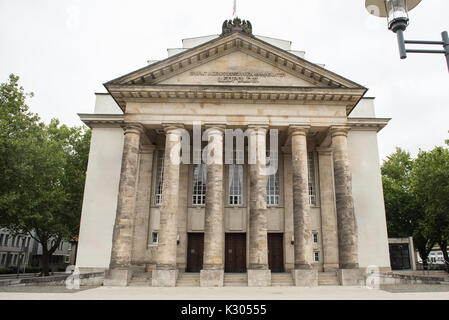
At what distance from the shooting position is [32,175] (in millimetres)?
24641

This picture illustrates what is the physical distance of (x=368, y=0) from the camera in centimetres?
709

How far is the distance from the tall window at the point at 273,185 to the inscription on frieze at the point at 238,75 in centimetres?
654

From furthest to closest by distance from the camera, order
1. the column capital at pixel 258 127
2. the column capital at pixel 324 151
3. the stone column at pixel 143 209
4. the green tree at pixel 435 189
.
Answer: the green tree at pixel 435 189, the column capital at pixel 324 151, the stone column at pixel 143 209, the column capital at pixel 258 127

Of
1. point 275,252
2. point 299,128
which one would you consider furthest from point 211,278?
point 299,128

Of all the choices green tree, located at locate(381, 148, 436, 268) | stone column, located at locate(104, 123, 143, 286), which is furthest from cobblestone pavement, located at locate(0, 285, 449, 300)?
green tree, located at locate(381, 148, 436, 268)

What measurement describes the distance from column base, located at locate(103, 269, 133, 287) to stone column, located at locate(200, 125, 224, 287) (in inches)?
175

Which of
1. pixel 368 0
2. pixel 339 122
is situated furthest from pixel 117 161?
pixel 368 0

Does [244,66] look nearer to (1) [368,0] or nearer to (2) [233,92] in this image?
(2) [233,92]

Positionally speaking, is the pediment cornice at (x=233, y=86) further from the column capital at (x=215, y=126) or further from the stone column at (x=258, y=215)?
the stone column at (x=258, y=215)

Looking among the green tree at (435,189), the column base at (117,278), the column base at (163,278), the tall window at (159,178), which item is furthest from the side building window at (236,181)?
the green tree at (435,189)

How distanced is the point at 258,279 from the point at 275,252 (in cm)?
650

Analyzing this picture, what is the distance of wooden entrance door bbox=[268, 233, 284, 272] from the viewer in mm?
25484

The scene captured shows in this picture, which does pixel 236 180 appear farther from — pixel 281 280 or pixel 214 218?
pixel 281 280

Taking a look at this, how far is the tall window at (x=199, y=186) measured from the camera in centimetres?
2637
